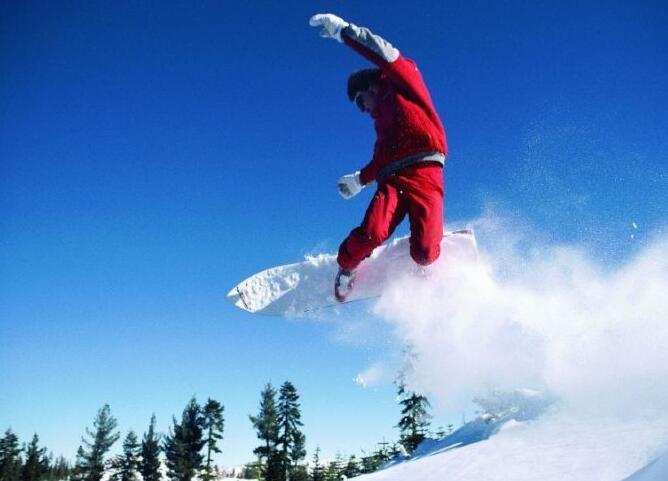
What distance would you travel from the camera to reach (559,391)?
8438 mm

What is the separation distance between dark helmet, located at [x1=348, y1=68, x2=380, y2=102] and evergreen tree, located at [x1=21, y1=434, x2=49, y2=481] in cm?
6412

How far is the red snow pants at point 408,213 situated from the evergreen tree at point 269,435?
3771cm

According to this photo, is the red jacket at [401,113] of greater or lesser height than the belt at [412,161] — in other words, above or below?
above

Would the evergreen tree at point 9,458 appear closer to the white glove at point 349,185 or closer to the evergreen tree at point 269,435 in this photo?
the evergreen tree at point 269,435

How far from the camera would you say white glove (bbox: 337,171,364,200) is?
684 cm

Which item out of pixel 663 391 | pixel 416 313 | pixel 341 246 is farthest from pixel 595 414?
pixel 341 246

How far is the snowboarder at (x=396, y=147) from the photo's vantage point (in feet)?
18.8

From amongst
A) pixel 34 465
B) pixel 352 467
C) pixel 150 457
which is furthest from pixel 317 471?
pixel 34 465

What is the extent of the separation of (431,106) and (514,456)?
6212 mm

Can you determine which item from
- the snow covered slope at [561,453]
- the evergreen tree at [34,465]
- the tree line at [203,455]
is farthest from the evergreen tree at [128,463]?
the snow covered slope at [561,453]

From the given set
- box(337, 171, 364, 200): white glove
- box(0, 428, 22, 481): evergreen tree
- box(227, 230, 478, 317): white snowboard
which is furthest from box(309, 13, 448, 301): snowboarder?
box(0, 428, 22, 481): evergreen tree

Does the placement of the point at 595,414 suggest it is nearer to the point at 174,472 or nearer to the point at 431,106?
the point at 431,106

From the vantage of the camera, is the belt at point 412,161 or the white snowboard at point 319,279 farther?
the white snowboard at point 319,279

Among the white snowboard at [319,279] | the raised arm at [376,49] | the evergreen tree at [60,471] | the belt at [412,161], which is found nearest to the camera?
the raised arm at [376,49]
